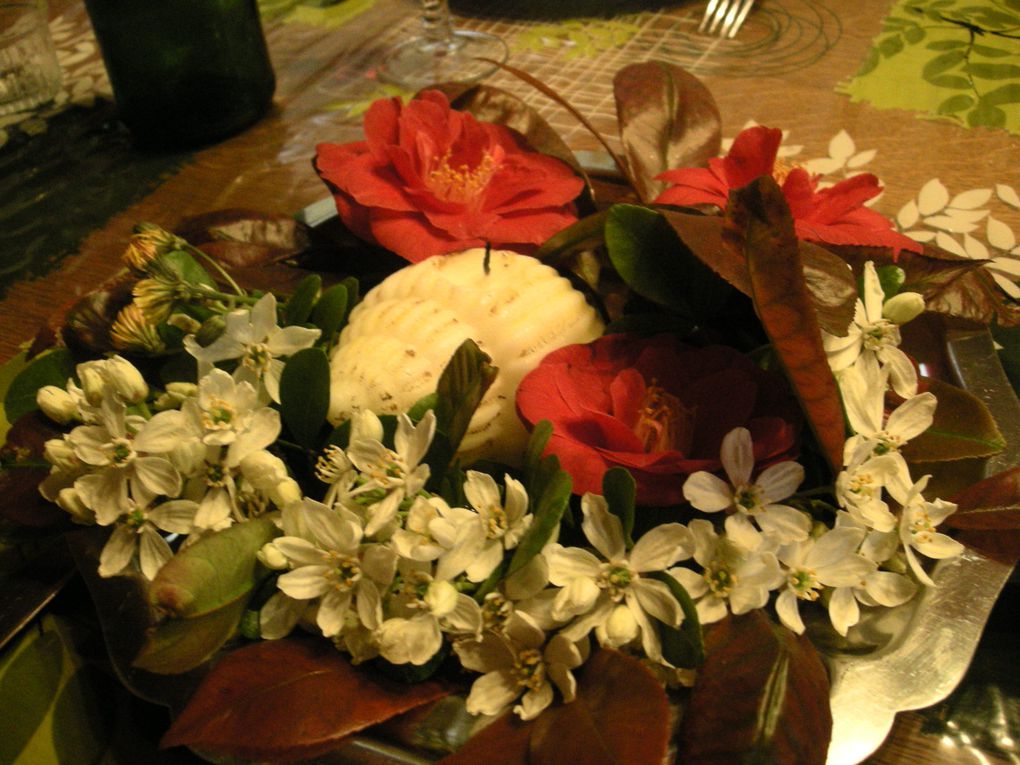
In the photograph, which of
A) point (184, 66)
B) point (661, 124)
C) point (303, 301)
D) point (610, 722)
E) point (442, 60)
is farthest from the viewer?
point (442, 60)

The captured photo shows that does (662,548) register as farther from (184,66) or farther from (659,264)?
(184,66)

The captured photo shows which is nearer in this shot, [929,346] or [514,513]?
[514,513]

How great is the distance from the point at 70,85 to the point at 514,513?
770mm

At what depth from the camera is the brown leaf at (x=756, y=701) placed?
243 mm

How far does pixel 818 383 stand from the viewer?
28 cm

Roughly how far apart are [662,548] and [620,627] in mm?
28

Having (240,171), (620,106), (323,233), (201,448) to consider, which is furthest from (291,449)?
(240,171)

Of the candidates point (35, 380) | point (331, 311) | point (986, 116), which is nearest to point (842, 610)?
point (331, 311)

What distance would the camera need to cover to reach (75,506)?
31 centimetres

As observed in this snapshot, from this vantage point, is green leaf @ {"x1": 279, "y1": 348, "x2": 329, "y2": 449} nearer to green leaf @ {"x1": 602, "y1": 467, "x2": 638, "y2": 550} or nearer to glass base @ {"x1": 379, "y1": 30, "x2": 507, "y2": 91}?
green leaf @ {"x1": 602, "y1": 467, "x2": 638, "y2": 550}

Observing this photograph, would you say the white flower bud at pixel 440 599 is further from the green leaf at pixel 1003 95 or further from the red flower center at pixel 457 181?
the green leaf at pixel 1003 95

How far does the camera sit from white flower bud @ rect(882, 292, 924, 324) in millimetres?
318

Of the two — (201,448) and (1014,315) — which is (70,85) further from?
(1014,315)

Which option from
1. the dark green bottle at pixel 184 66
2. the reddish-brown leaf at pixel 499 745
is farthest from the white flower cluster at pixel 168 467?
Result: the dark green bottle at pixel 184 66
